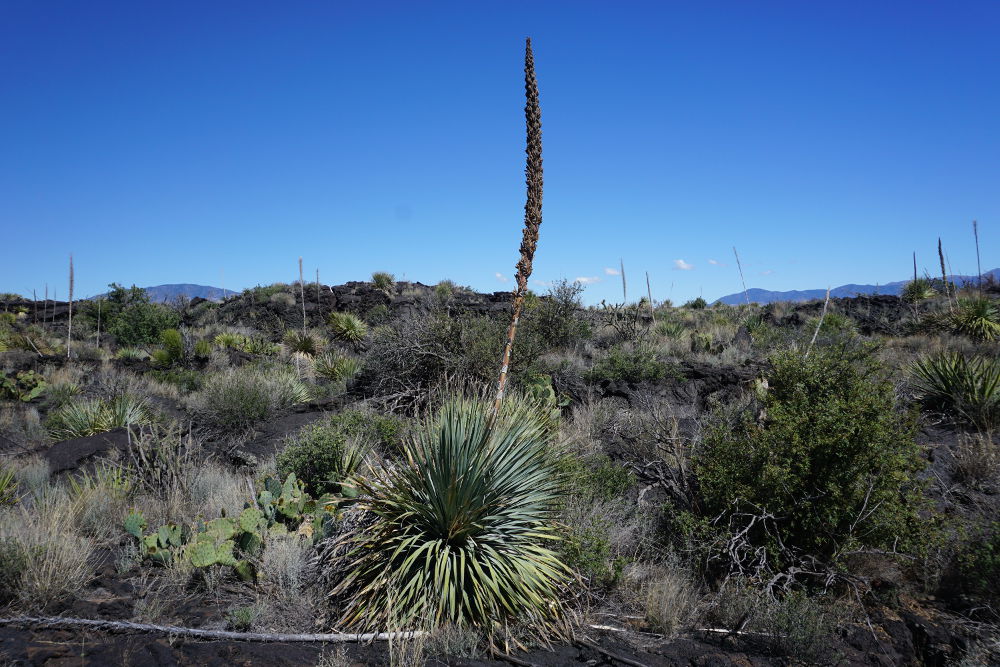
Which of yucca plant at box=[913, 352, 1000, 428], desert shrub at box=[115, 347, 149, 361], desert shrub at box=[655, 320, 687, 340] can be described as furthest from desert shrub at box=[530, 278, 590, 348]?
desert shrub at box=[115, 347, 149, 361]

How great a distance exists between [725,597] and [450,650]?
2.51 m

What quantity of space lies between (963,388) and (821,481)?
5788 mm

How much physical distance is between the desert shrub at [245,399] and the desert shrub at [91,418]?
3.65 feet

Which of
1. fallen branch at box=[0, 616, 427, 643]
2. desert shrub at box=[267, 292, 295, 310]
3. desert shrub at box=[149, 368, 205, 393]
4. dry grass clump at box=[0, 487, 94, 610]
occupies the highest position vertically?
desert shrub at box=[267, 292, 295, 310]

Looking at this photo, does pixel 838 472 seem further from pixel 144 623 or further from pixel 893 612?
pixel 144 623

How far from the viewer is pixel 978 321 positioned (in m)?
16.1

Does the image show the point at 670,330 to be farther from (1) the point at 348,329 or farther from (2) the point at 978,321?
(1) the point at 348,329

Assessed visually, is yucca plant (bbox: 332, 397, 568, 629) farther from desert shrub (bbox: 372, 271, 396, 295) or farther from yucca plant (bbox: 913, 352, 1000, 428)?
desert shrub (bbox: 372, 271, 396, 295)

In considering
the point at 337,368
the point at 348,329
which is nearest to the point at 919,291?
the point at 348,329

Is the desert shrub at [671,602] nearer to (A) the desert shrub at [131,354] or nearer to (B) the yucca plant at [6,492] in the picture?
(B) the yucca plant at [6,492]

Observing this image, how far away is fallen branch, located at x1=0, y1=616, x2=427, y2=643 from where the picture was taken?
12.8 feet

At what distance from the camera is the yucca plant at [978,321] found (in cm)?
1577

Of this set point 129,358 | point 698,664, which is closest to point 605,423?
point 698,664

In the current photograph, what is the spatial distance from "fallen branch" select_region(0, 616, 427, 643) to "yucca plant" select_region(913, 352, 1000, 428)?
9227 mm
